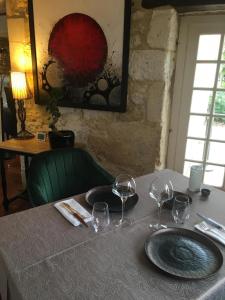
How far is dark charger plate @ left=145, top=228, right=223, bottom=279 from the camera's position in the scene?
0.95 meters

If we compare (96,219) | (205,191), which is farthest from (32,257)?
(205,191)

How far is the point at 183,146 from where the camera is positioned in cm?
248

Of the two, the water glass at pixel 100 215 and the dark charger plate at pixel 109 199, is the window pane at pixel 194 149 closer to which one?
the dark charger plate at pixel 109 199

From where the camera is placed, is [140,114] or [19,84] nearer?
[140,114]

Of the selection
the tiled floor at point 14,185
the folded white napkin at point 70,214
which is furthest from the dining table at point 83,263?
the tiled floor at point 14,185

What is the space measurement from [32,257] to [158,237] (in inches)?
20.4

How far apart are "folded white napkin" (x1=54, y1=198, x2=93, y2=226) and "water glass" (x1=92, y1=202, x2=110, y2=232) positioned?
0.05m

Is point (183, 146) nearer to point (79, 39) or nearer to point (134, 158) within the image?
point (134, 158)

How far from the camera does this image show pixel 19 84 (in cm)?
248

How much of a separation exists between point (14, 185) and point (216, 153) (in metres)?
2.35

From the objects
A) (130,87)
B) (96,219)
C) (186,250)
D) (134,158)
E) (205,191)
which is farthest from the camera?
(134,158)

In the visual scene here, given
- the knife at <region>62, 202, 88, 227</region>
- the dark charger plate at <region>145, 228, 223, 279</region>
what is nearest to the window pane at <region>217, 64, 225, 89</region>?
the dark charger plate at <region>145, 228, 223, 279</region>

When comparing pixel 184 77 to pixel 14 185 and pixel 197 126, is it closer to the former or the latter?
pixel 197 126

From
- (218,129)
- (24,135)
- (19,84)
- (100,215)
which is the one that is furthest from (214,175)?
(19,84)
